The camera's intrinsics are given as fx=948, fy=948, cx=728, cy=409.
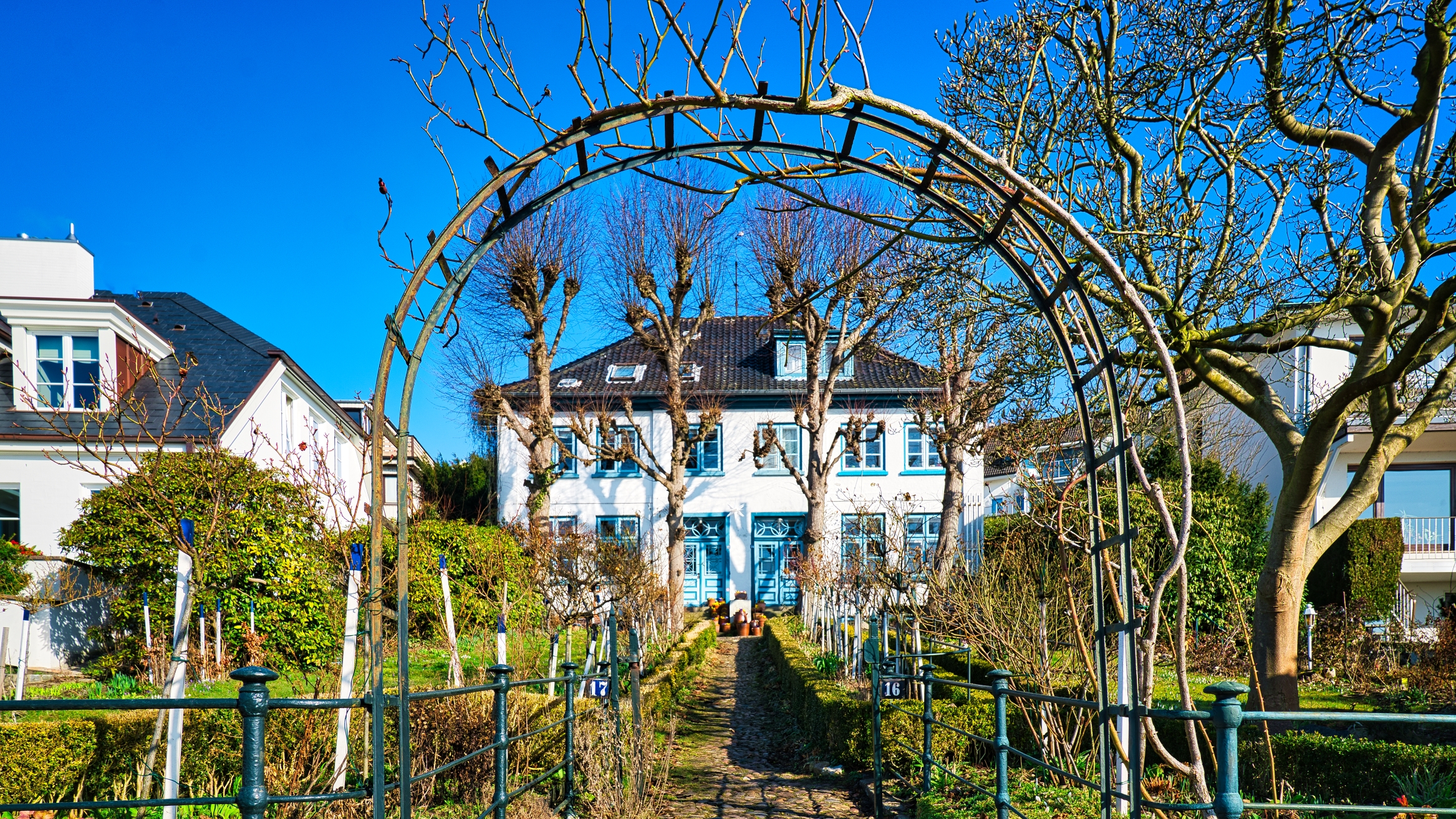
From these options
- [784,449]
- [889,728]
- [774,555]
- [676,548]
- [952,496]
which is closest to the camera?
[889,728]

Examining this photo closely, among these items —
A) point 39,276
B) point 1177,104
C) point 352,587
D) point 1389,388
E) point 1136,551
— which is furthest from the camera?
point 39,276

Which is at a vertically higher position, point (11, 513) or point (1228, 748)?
point (11, 513)

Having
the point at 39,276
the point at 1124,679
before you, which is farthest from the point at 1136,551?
the point at 39,276

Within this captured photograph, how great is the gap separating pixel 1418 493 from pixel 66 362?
2468 cm

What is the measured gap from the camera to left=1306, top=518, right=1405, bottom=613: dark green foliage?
599 inches

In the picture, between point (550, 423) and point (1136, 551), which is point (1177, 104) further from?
point (550, 423)

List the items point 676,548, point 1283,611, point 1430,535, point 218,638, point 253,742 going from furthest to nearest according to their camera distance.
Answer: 1. point 676,548
2. point 1430,535
3. point 218,638
4. point 1283,611
5. point 253,742

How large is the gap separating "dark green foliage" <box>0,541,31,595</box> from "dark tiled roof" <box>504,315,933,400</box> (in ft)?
41.7

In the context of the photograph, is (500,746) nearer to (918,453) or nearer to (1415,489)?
(1415,489)

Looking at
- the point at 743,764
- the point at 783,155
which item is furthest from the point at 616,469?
the point at 783,155

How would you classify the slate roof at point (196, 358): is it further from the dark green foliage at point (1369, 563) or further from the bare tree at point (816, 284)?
the dark green foliage at point (1369, 563)

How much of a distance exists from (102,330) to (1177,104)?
52.3 ft

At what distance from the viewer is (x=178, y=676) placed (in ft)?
15.4

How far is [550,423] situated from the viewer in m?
19.6
